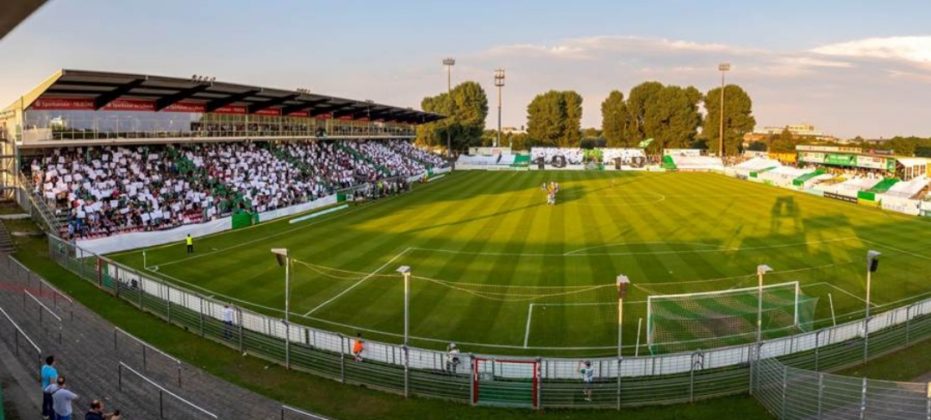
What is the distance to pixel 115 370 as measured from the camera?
16812 millimetres

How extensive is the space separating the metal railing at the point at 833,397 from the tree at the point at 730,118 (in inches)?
4495

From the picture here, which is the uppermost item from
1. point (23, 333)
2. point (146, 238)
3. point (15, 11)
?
point (15, 11)

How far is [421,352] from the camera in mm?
16578

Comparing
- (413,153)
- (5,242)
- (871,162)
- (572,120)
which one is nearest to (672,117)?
(572,120)

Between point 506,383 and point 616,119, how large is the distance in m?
122

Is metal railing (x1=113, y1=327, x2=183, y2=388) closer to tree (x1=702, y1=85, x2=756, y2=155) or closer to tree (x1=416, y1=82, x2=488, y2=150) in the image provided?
tree (x1=416, y1=82, x2=488, y2=150)

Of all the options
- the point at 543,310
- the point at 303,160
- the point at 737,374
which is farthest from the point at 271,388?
the point at 303,160

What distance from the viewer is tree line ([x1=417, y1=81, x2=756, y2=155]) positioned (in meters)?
120

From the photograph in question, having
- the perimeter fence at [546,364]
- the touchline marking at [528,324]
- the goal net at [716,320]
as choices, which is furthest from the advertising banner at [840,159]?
the touchline marking at [528,324]

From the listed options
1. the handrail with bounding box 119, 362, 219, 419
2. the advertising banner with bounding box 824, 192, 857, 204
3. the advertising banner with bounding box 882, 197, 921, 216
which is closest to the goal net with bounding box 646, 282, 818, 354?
the handrail with bounding box 119, 362, 219, 419

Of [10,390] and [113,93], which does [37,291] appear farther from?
[113,93]

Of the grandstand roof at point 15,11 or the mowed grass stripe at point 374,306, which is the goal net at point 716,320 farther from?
the grandstand roof at point 15,11

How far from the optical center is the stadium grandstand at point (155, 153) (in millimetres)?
34781

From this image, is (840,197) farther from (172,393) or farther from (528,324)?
(172,393)
